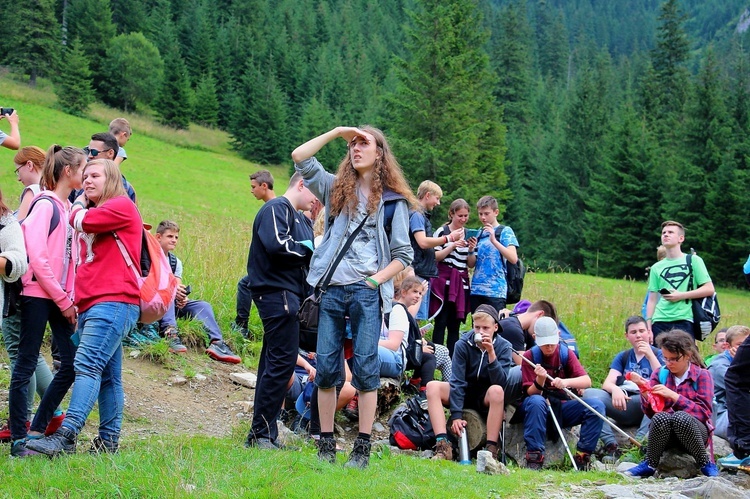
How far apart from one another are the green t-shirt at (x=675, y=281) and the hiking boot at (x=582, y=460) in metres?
2.41

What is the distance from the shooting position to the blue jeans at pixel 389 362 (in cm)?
795

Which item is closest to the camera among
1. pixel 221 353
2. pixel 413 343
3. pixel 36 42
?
pixel 413 343

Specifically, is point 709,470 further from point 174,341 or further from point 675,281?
point 174,341

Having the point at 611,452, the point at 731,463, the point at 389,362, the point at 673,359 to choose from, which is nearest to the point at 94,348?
the point at 389,362

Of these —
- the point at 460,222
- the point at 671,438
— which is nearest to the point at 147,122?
the point at 460,222

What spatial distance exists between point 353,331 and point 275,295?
961 millimetres

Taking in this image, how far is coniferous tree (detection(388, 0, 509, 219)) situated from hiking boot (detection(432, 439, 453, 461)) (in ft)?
85.8

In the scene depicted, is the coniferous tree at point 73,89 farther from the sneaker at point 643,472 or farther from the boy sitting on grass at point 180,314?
the sneaker at point 643,472

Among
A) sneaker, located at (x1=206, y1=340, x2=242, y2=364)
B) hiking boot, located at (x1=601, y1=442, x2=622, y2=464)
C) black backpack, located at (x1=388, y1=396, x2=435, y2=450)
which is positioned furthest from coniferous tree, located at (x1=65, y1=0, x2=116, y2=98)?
hiking boot, located at (x1=601, y1=442, x2=622, y2=464)

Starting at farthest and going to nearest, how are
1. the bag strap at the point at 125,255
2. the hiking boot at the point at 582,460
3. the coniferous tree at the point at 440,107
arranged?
the coniferous tree at the point at 440,107 < the hiking boot at the point at 582,460 < the bag strap at the point at 125,255

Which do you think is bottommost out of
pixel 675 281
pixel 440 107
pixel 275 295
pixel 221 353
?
pixel 221 353

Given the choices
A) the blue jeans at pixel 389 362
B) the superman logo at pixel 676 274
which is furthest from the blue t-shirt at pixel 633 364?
the blue jeans at pixel 389 362

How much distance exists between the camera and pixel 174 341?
28.5 feet

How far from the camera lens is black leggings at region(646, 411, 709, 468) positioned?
241 inches
